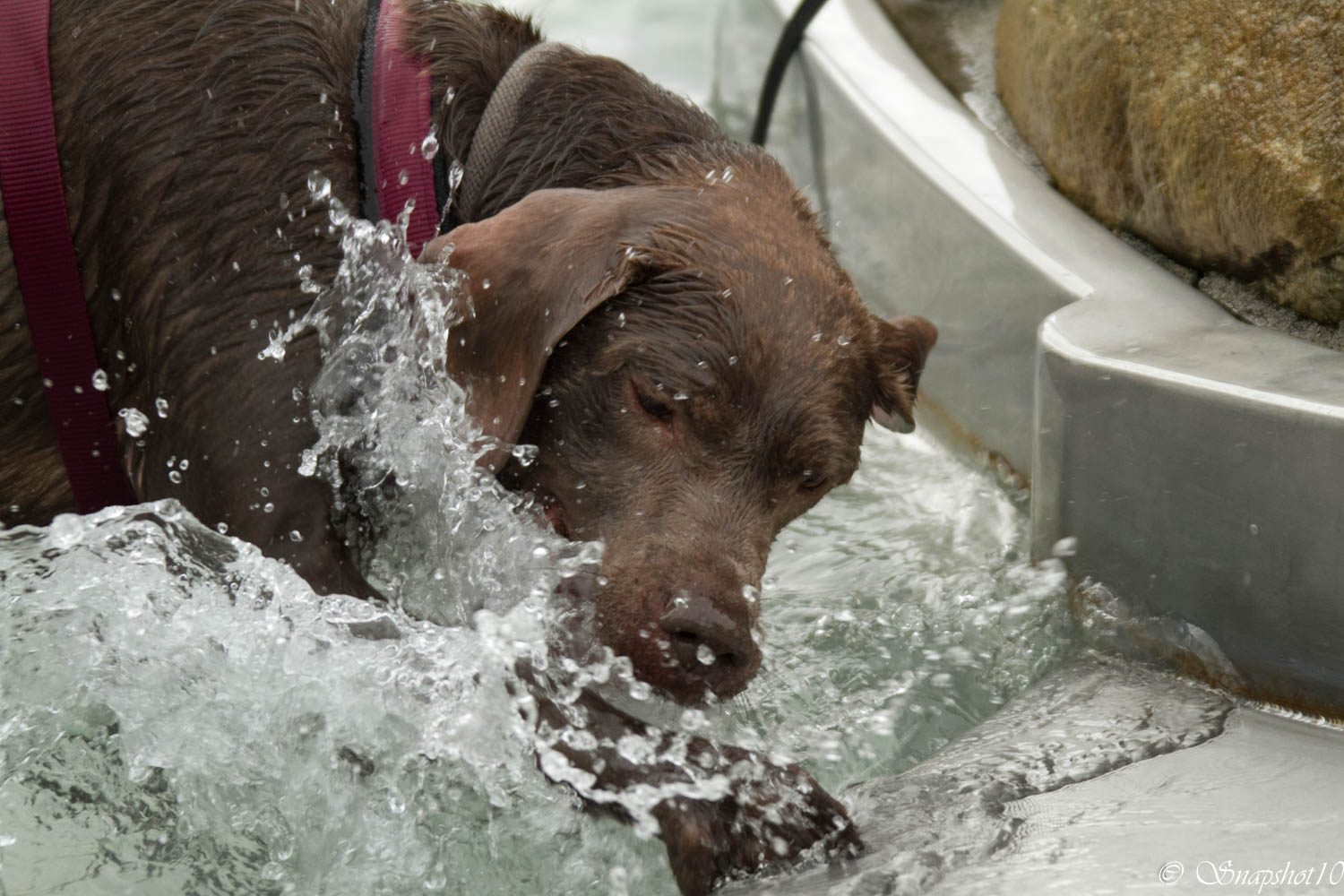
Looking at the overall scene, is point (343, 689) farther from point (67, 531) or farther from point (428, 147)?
point (428, 147)

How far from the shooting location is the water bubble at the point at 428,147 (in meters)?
2.89

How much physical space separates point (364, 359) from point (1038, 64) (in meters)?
2.33

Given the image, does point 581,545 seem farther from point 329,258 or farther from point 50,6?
point 50,6

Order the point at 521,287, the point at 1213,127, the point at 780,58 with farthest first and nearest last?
the point at 780,58, the point at 1213,127, the point at 521,287

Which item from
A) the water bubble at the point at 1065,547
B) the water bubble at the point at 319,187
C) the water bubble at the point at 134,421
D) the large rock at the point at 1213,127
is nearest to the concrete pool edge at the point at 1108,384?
the water bubble at the point at 1065,547

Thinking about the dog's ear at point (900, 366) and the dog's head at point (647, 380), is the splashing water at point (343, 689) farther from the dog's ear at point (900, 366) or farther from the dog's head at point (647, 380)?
the dog's ear at point (900, 366)

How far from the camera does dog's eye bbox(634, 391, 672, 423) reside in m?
2.78

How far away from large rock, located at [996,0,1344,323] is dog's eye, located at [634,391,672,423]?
4.97ft

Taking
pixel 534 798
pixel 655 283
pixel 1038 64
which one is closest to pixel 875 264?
pixel 1038 64

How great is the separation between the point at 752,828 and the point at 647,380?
83cm

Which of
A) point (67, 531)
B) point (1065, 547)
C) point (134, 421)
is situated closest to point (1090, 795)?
point (1065, 547)

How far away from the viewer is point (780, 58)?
5.12 m

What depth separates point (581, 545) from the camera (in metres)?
2.81

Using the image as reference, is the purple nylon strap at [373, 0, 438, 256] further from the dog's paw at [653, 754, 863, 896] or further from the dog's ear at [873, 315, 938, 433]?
the dog's paw at [653, 754, 863, 896]
